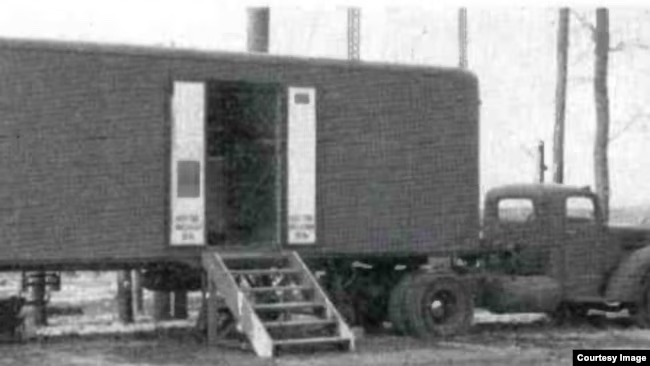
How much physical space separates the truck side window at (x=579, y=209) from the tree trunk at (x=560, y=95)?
10.4m

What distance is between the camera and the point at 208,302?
1409 centimetres

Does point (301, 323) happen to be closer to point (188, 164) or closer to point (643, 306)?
point (188, 164)

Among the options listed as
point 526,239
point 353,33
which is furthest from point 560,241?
point 353,33

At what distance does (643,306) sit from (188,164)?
6715 mm

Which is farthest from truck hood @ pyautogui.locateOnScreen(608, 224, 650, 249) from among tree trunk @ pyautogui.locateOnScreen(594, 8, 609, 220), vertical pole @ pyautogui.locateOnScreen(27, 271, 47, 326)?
tree trunk @ pyautogui.locateOnScreen(594, 8, 609, 220)

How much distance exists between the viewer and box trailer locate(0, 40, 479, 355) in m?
13.2

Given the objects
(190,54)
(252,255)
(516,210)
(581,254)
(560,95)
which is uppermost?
(560,95)

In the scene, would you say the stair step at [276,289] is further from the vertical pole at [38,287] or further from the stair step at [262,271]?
the vertical pole at [38,287]

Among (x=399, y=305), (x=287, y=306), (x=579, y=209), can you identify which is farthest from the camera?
(x=579, y=209)

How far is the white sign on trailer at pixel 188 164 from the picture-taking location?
547 inches

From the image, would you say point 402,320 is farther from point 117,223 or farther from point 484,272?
point 117,223

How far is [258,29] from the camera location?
20.2m

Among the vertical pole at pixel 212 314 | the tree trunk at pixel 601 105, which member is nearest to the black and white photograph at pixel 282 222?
the vertical pole at pixel 212 314

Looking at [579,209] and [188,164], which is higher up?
[188,164]
